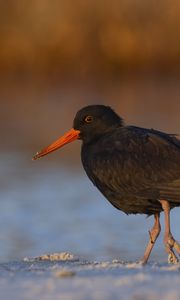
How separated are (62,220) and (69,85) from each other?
1386 cm

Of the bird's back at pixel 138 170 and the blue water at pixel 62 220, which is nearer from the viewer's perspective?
the bird's back at pixel 138 170

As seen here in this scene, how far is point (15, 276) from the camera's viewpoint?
729cm

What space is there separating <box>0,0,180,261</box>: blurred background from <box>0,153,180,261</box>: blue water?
0.03 meters

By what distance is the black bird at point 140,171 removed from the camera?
9203mm

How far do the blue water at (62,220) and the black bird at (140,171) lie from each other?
350 cm

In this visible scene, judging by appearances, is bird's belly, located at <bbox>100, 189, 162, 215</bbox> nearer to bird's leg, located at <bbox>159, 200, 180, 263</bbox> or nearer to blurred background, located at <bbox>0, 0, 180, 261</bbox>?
bird's leg, located at <bbox>159, 200, 180, 263</bbox>

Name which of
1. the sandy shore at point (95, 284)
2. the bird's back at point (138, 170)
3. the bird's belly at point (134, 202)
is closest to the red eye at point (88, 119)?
the bird's back at point (138, 170)

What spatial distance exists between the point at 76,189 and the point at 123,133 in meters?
7.63

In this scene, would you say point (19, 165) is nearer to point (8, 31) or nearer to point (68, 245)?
point (68, 245)

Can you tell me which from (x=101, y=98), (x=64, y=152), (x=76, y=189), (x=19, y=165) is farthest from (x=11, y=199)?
(x=101, y=98)

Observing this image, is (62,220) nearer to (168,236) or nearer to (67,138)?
(67,138)

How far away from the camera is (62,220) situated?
15.6 m

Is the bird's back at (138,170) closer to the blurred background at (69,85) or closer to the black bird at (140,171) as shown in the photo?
the black bird at (140,171)

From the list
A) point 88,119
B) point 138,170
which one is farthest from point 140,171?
point 88,119
